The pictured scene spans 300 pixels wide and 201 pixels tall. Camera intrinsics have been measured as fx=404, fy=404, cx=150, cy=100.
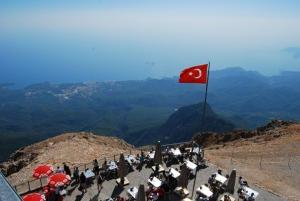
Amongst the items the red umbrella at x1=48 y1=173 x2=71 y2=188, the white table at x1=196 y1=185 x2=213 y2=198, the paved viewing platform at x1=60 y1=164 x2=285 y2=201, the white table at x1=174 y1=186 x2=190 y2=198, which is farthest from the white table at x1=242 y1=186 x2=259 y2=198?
the red umbrella at x1=48 y1=173 x2=71 y2=188

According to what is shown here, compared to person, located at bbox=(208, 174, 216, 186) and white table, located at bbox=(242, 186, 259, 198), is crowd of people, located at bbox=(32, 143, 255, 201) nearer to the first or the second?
person, located at bbox=(208, 174, 216, 186)

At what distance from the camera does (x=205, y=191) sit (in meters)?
33.5

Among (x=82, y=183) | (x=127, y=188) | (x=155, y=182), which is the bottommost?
(x=127, y=188)

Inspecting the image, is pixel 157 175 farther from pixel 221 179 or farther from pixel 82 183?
pixel 82 183

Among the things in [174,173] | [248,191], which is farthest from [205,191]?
[248,191]

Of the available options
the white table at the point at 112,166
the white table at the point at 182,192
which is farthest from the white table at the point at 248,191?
the white table at the point at 112,166

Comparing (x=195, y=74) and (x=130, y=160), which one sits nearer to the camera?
(x=195, y=74)

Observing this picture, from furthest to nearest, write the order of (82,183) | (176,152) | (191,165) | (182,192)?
(176,152) → (191,165) → (82,183) → (182,192)

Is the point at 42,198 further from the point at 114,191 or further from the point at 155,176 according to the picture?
the point at 155,176

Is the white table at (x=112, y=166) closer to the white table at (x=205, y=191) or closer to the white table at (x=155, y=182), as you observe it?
the white table at (x=155, y=182)

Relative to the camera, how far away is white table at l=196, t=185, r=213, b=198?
109 feet

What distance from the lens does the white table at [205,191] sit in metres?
Answer: 33.2

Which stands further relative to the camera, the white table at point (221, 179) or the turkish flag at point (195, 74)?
the white table at point (221, 179)

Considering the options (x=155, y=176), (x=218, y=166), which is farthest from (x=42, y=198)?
(x=218, y=166)
